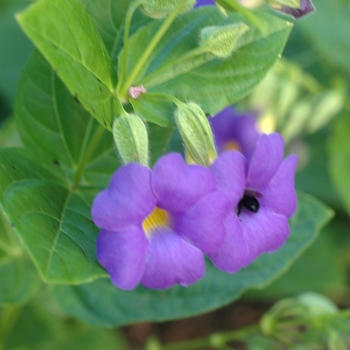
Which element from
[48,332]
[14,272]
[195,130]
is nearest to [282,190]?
[195,130]

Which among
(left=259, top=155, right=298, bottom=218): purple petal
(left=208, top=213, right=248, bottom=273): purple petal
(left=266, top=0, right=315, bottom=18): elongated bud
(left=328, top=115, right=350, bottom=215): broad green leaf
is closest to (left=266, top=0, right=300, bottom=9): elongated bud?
(left=266, top=0, right=315, bottom=18): elongated bud

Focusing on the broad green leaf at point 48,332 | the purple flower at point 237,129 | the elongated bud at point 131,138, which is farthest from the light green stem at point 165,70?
the broad green leaf at point 48,332

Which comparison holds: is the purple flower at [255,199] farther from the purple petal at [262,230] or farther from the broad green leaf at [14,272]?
the broad green leaf at [14,272]

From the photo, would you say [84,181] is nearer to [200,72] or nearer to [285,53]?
[200,72]

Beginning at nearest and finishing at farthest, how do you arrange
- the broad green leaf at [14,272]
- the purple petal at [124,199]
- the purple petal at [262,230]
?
the purple petal at [124,199] → the purple petal at [262,230] → the broad green leaf at [14,272]

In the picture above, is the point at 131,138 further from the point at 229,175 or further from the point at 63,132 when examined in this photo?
the point at 63,132
